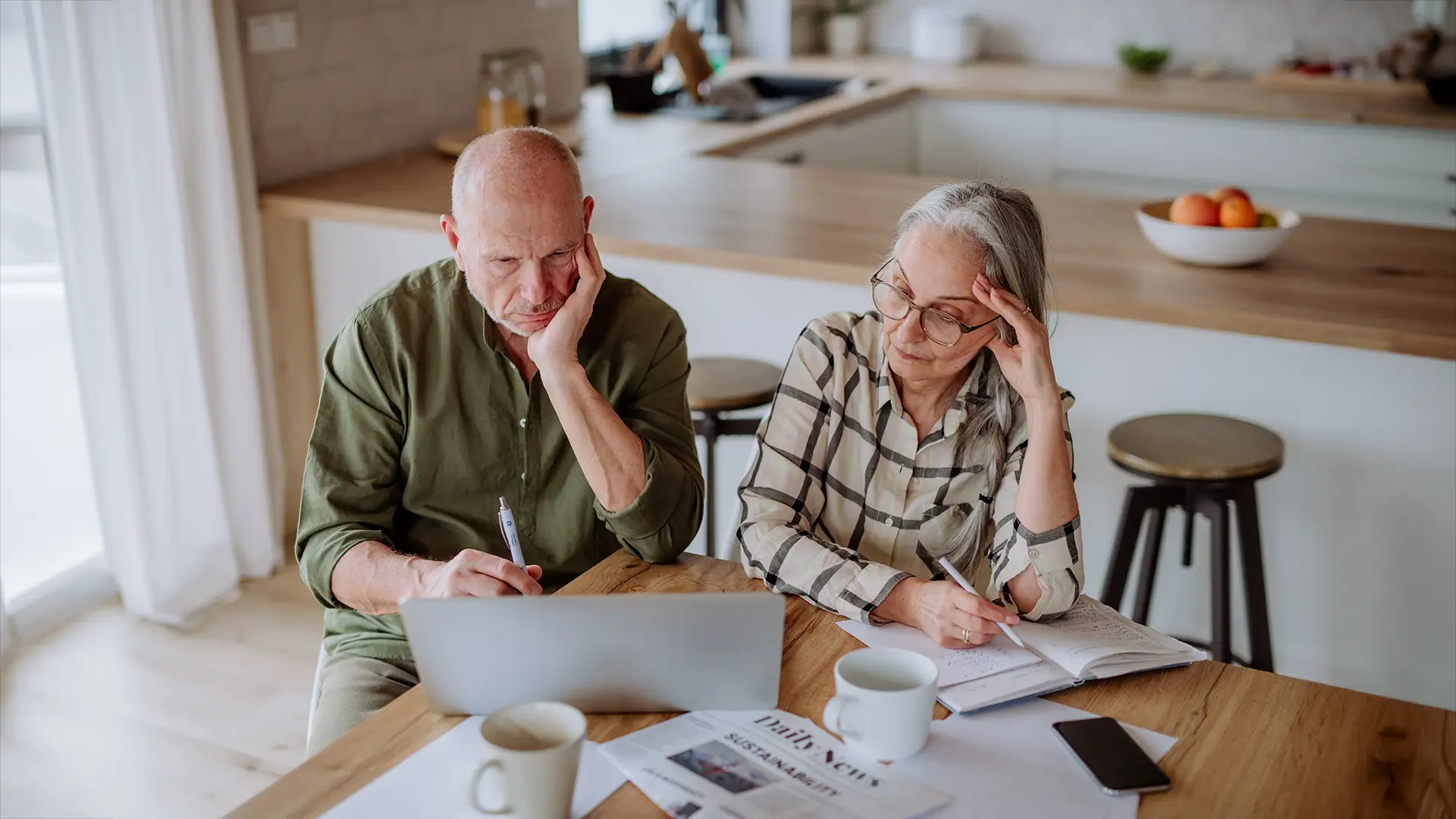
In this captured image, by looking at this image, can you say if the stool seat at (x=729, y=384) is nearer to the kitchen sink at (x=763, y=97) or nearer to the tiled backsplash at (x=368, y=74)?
the tiled backsplash at (x=368, y=74)

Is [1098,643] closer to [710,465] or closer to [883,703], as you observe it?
[883,703]

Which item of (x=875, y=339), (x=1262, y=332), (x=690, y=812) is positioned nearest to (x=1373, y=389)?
(x=1262, y=332)

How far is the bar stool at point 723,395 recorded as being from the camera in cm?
246

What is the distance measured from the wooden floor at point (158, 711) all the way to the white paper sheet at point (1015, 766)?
1555 mm

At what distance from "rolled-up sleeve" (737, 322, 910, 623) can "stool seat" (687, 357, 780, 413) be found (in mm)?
743

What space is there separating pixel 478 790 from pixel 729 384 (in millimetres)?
1515

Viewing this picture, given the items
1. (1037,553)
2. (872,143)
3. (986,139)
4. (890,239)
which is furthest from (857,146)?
(1037,553)

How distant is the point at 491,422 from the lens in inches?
66.2

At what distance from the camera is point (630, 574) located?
1549 mm

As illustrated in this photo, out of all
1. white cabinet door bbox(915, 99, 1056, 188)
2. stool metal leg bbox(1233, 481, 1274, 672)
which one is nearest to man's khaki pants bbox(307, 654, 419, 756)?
stool metal leg bbox(1233, 481, 1274, 672)

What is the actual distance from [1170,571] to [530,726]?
2.02 metres

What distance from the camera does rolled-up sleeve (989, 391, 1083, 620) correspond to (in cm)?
144

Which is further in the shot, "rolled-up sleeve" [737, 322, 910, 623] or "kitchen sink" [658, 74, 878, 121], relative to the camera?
"kitchen sink" [658, 74, 878, 121]

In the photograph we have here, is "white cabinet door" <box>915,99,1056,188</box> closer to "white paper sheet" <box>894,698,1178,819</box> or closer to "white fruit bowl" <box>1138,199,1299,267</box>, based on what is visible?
"white fruit bowl" <box>1138,199,1299,267</box>
